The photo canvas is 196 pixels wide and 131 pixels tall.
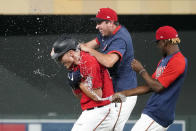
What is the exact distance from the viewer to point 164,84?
4254 mm

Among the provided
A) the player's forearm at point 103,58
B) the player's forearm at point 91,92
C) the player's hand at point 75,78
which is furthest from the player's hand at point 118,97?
the player's hand at point 75,78

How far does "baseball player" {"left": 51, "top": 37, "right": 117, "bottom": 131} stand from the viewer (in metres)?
4.19

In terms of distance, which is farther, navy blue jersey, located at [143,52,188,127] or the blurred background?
the blurred background

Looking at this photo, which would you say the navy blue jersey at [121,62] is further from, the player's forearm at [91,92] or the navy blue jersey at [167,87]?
the player's forearm at [91,92]

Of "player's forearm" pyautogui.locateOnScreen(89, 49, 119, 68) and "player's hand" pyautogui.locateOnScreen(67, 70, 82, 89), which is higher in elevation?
"player's forearm" pyautogui.locateOnScreen(89, 49, 119, 68)

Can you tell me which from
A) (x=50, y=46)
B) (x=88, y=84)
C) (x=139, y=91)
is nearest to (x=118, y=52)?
(x=139, y=91)

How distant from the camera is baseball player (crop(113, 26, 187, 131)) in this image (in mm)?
4250

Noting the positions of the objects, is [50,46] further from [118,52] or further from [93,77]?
[93,77]

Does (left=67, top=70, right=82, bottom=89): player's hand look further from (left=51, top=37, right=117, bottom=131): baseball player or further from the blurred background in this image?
the blurred background

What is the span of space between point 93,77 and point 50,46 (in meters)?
2.50

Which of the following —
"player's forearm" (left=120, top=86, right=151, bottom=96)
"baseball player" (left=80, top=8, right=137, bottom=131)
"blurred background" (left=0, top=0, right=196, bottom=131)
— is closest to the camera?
"player's forearm" (left=120, top=86, right=151, bottom=96)

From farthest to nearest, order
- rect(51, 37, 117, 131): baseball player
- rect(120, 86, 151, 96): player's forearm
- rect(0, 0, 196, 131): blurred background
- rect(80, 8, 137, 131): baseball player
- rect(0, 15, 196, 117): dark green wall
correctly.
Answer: rect(0, 15, 196, 117): dark green wall
rect(0, 0, 196, 131): blurred background
rect(80, 8, 137, 131): baseball player
rect(120, 86, 151, 96): player's forearm
rect(51, 37, 117, 131): baseball player

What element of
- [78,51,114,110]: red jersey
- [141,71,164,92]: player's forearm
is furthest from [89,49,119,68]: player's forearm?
[141,71,164,92]: player's forearm

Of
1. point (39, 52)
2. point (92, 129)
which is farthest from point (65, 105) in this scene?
point (92, 129)
